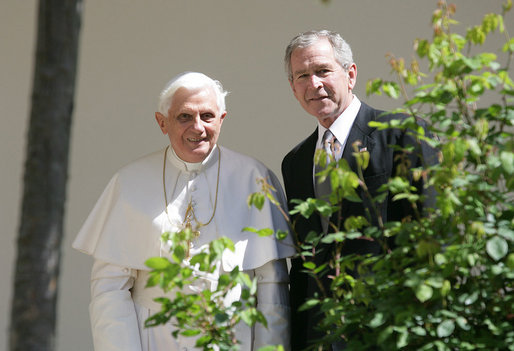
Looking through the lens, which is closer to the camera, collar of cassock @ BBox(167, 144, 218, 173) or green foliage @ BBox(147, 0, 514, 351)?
green foliage @ BBox(147, 0, 514, 351)

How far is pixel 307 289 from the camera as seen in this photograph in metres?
4.05

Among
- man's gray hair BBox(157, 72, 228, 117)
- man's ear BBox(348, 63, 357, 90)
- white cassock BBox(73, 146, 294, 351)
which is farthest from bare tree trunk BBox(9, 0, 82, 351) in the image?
man's ear BBox(348, 63, 357, 90)

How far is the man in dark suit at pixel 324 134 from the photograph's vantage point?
3.90 m

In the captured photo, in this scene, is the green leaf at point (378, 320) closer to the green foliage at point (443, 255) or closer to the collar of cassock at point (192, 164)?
the green foliage at point (443, 255)

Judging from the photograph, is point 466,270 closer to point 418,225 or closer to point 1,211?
point 418,225

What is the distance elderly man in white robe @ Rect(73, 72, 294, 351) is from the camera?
396 cm

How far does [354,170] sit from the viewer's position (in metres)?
3.92

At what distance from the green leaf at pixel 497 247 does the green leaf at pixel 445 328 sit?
22 cm

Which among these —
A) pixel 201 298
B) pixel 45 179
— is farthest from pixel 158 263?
pixel 45 179

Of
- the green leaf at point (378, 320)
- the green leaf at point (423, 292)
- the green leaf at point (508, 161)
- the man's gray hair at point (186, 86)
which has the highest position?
the man's gray hair at point (186, 86)

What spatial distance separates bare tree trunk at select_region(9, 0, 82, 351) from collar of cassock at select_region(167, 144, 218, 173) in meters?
2.30

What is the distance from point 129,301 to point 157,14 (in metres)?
2.54

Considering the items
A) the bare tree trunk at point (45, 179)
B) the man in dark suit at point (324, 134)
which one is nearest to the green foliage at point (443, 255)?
the bare tree trunk at point (45, 179)

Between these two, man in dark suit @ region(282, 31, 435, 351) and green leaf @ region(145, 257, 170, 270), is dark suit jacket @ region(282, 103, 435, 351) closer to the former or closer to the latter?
man in dark suit @ region(282, 31, 435, 351)
